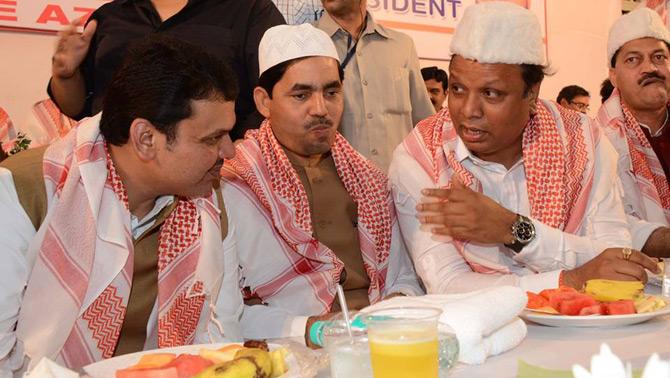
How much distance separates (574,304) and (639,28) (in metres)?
2.46

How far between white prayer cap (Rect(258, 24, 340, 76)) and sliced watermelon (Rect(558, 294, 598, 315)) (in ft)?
4.76

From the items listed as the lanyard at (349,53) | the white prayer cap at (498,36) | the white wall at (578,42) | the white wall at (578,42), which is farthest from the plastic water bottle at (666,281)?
the white wall at (578,42)

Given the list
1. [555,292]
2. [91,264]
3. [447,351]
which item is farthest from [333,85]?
[447,351]

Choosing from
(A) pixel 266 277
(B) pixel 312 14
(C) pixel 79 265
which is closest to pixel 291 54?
(A) pixel 266 277

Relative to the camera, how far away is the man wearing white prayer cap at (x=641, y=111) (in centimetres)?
356

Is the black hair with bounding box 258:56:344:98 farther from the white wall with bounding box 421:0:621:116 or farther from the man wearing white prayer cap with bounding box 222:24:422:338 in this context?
the white wall with bounding box 421:0:621:116

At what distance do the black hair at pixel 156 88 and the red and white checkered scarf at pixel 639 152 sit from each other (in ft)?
7.50

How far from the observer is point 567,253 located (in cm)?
249

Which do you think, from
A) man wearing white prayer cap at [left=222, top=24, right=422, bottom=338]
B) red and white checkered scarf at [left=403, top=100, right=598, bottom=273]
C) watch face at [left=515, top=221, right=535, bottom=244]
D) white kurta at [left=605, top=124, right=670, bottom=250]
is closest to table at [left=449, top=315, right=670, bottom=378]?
watch face at [left=515, top=221, right=535, bottom=244]

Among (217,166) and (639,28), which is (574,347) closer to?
(217,166)

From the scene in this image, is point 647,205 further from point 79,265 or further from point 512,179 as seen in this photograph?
point 79,265

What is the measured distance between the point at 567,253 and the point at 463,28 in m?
0.90

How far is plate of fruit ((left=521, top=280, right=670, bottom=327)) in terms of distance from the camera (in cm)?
172

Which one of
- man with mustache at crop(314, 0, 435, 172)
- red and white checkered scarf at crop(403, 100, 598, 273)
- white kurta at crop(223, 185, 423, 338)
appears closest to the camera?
white kurta at crop(223, 185, 423, 338)
